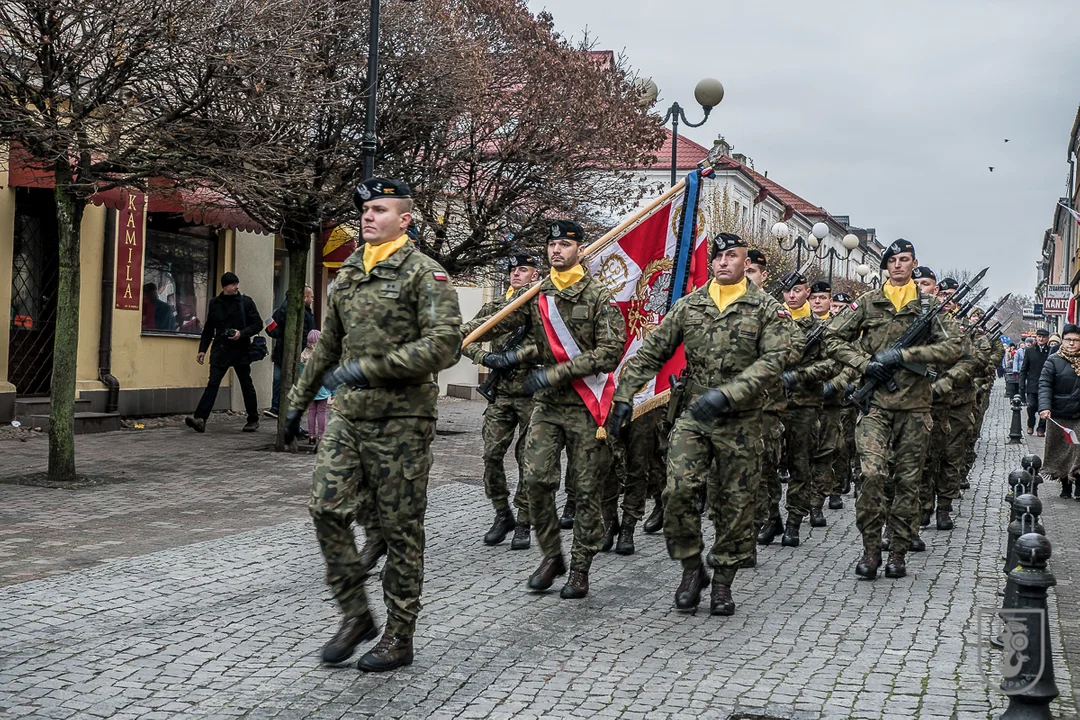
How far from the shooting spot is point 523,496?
8953 millimetres

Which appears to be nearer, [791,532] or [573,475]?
[573,475]

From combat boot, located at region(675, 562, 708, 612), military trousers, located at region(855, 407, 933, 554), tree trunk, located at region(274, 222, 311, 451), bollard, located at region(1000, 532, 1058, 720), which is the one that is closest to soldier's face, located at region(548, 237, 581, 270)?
combat boot, located at region(675, 562, 708, 612)

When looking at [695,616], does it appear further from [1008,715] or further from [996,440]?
[996,440]

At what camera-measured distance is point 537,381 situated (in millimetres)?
7426

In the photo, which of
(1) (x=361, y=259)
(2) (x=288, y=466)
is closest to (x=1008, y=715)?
(1) (x=361, y=259)

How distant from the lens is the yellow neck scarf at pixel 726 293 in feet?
23.4

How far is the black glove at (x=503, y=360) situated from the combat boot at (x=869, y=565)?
8.76 ft

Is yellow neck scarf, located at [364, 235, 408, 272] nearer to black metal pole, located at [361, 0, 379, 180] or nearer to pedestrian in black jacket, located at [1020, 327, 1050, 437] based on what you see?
black metal pole, located at [361, 0, 379, 180]

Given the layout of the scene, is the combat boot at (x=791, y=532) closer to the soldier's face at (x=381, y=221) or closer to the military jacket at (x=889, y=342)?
the military jacket at (x=889, y=342)

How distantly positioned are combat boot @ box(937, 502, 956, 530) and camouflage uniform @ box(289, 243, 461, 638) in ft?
22.8

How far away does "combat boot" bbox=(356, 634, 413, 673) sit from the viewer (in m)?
5.41

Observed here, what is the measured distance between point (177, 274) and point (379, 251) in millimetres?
14533

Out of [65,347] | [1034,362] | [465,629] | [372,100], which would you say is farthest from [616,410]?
[1034,362]

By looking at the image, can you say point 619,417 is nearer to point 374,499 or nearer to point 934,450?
point 374,499
